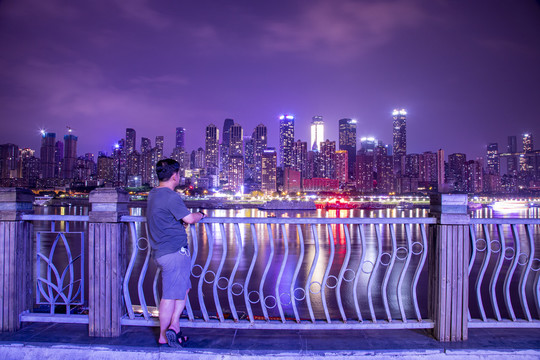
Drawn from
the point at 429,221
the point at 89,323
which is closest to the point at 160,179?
the point at 89,323

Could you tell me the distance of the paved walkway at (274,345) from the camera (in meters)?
3.46

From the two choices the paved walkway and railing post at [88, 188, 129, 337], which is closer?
the paved walkway

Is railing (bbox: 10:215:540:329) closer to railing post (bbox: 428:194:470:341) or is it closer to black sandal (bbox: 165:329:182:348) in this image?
railing post (bbox: 428:194:470:341)

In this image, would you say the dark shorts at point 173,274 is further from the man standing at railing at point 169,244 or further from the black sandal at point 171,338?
the black sandal at point 171,338

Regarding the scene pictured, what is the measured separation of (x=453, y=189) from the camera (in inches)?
152

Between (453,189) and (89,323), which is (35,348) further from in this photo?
(453,189)

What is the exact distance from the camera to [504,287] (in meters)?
4.43

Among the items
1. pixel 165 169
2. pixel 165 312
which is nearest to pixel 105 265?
pixel 165 312

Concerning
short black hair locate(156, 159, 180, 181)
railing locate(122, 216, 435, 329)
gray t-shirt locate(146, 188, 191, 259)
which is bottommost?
railing locate(122, 216, 435, 329)

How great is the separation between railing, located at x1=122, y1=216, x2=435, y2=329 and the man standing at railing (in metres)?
0.20

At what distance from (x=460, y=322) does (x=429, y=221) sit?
42.5 inches

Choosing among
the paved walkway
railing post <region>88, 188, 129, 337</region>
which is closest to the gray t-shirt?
railing post <region>88, 188, 129, 337</region>

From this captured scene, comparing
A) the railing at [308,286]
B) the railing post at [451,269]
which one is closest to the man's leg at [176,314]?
the railing at [308,286]

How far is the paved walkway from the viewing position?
3.46m
